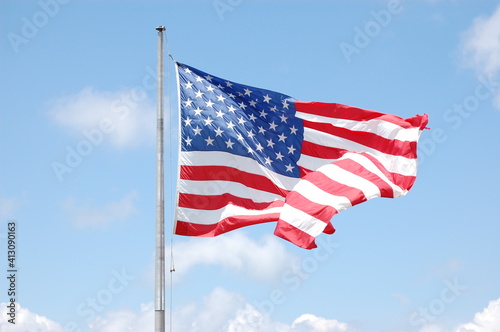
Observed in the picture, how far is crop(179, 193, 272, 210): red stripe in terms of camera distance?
2195 centimetres

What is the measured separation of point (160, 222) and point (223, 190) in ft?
9.92

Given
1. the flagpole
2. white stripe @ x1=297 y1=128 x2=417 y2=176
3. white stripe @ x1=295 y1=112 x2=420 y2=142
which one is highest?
white stripe @ x1=295 y1=112 x2=420 y2=142

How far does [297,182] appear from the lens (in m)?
24.3

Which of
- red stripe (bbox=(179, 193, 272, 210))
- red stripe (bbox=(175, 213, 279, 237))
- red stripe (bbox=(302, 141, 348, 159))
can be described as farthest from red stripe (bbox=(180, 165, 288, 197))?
red stripe (bbox=(302, 141, 348, 159))

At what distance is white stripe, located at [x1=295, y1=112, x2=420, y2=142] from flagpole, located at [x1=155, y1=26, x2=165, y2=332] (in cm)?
556

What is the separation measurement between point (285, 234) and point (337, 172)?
327 cm

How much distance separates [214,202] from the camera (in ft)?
73.8

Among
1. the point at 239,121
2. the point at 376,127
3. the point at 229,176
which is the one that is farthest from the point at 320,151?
the point at 229,176

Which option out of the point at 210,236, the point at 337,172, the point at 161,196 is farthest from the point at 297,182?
the point at 161,196

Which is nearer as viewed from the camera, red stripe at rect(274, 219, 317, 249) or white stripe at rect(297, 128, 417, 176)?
red stripe at rect(274, 219, 317, 249)

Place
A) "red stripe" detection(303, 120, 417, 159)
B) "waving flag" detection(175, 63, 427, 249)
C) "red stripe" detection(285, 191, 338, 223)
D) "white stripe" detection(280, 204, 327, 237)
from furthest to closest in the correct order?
1. "red stripe" detection(303, 120, 417, 159)
2. "red stripe" detection(285, 191, 338, 223)
3. "white stripe" detection(280, 204, 327, 237)
4. "waving flag" detection(175, 63, 427, 249)

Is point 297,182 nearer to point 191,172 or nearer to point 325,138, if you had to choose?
point 325,138

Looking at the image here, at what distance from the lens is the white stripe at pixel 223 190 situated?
2209 cm

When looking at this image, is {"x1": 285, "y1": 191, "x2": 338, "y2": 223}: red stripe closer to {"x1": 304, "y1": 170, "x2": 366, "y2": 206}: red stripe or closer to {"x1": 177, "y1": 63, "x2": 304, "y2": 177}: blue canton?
{"x1": 304, "y1": 170, "x2": 366, "y2": 206}: red stripe
